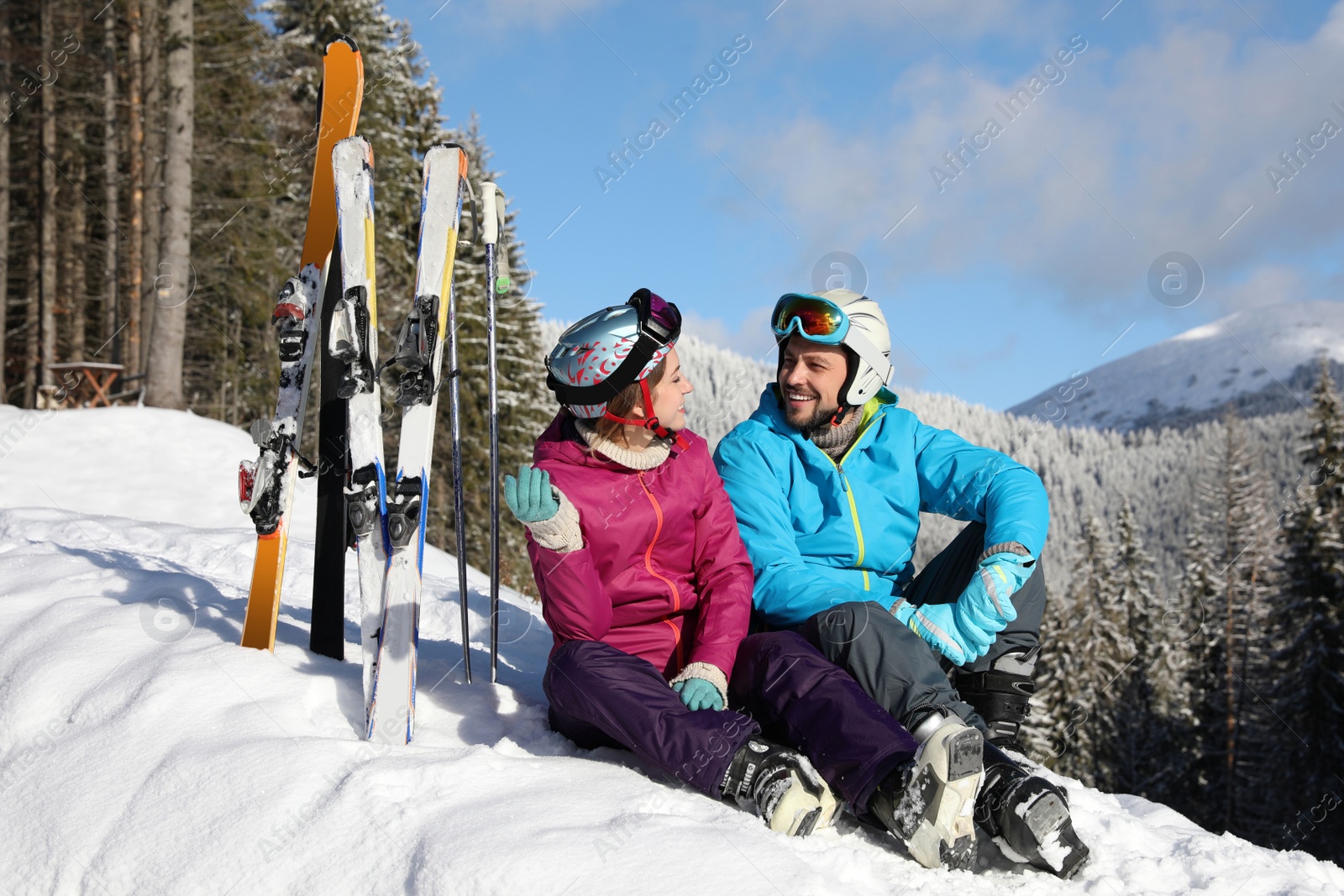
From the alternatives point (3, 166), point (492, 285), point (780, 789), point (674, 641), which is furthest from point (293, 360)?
point (3, 166)

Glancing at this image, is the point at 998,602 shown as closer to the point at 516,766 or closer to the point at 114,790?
the point at 516,766

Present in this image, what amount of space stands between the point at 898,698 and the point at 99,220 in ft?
72.1

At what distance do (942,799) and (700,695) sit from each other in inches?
30.3

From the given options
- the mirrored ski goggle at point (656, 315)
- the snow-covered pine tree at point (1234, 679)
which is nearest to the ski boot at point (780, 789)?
the mirrored ski goggle at point (656, 315)

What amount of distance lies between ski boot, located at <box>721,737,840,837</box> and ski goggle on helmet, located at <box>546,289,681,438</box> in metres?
1.14

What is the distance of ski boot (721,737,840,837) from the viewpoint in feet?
7.99

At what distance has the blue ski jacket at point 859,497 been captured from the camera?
333cm

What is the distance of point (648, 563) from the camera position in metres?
3.13

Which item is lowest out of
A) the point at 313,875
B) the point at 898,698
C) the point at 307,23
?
the point at 313,875

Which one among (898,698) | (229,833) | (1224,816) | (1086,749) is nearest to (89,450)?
(229,833)

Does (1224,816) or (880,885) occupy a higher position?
(880,885)

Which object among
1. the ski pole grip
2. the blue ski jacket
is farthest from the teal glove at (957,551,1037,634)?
the ski pole grip

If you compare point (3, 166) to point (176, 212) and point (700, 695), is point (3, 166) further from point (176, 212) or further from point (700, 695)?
point (700, 695)

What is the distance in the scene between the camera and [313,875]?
7.27ft
